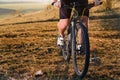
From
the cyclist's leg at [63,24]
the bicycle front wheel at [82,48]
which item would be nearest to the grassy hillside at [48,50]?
the bicycle front wheel at [82,48]

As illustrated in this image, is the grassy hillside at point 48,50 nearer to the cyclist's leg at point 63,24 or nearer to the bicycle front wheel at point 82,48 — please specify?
the bicycle front wheel at point 82,48

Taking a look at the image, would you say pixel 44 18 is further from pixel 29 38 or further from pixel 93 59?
pixel 93 59

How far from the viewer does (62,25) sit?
8031mm

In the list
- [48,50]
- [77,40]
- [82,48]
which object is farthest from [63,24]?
[48,50]

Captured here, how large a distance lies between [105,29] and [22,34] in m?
2.40

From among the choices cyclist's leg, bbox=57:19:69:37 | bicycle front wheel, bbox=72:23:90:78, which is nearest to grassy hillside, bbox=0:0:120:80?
bicycle front wheel, bbox=72:23:90:78

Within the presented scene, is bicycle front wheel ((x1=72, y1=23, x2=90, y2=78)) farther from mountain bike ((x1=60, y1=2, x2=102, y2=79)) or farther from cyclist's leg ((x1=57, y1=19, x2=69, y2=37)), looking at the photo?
cyclist's leg ((x1=57, y1=19, x2=69, y2=37))

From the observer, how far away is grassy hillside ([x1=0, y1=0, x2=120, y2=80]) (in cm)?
790

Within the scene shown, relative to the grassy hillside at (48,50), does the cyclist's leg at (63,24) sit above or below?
above

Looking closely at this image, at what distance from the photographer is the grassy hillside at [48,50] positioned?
7.90 m

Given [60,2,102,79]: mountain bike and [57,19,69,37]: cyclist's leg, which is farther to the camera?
[57,19,69,37]: cyclist's leg

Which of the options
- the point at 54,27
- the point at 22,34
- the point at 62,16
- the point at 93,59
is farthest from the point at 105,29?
the point at 62,16

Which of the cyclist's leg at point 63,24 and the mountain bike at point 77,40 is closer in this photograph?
the mountain bike at point 77,40

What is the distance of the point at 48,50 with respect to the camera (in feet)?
31.7
